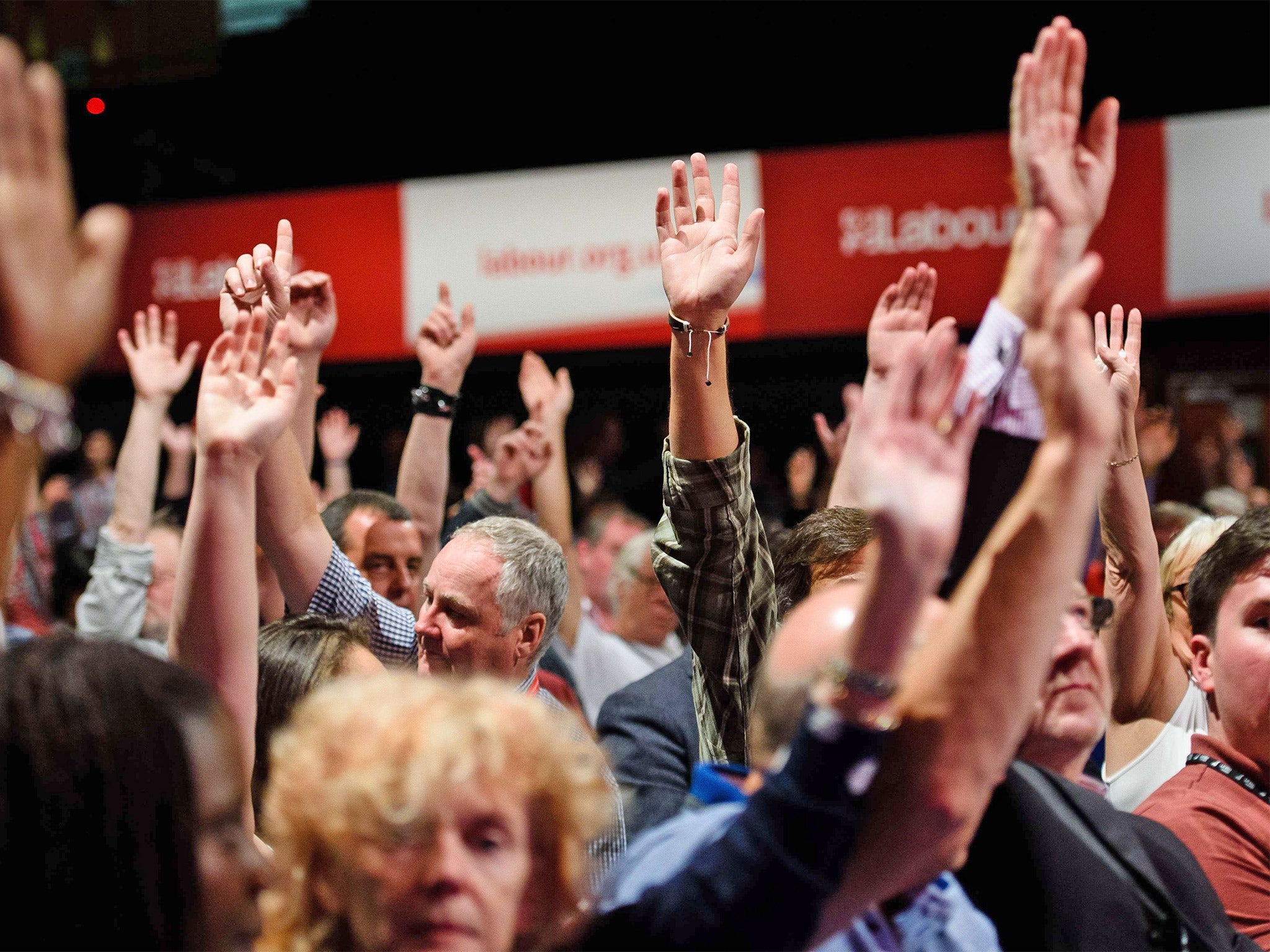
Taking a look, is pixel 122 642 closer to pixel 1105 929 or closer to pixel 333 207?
pixel 1105 929

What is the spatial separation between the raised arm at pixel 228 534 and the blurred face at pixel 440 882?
1.14 feet

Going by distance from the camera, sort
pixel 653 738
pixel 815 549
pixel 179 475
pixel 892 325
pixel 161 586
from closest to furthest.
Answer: pixel 815 549, pixel 653 738, pixel 892 325, pixel 161 586, pixel 179 475

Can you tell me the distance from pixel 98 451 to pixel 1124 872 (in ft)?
24.2

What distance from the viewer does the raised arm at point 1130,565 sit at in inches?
85.2

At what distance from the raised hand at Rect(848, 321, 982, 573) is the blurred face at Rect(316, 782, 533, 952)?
40cm

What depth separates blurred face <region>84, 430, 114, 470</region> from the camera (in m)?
7.75

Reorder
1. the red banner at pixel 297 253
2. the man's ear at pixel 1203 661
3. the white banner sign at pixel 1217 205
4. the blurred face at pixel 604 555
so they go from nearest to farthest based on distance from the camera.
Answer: the man's ear at pixel 1203 661 < the blurred face at pixel 604 555 < the white banner sign at pixel 1217 205 < the red banner at pixel 297 253

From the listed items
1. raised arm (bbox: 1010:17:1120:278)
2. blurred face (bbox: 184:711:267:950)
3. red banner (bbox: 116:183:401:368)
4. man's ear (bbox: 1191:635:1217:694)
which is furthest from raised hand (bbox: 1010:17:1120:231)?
red banner (bbox: 116:183:401:368)

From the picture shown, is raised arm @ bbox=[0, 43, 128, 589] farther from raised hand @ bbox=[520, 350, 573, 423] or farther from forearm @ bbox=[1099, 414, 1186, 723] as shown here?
raised hand @ bbox=[520, 350, 573, 423]

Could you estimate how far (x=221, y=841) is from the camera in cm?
110

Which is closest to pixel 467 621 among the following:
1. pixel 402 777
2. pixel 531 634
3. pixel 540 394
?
pixel 531 634

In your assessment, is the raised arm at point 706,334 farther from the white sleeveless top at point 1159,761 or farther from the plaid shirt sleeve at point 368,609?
the white sleeveless top at point 1159,761

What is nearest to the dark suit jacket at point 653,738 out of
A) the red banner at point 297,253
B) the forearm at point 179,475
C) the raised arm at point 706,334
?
the raised arm at point 706,334

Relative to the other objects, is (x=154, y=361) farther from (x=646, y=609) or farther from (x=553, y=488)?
(x=646, y=609)
